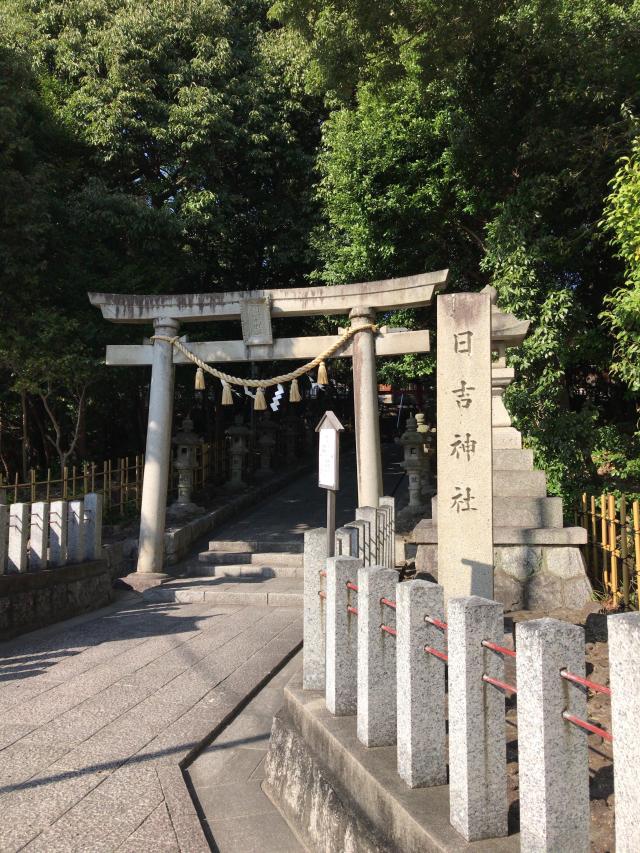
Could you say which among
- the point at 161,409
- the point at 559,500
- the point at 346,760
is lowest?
the point at 346,760

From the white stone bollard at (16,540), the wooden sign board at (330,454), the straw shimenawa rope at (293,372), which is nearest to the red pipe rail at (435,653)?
the wooden sign board at (330,454)

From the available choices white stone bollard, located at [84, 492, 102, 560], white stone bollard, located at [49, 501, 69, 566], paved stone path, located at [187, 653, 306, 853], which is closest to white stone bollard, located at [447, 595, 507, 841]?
paved stone path, located at [187, 653, 306, 853]

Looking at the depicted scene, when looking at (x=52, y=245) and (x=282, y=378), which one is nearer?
(x=282, y=378)

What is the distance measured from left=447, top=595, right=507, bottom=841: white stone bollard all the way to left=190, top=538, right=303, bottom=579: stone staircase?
7.78 m

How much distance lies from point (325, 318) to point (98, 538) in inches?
493

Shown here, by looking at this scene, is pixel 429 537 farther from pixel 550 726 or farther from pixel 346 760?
pixel 550 726

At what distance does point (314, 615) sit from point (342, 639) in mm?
637

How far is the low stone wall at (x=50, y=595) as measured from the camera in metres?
6.84

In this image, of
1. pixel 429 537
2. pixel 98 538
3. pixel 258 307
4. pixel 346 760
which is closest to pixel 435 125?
pixel 258 307

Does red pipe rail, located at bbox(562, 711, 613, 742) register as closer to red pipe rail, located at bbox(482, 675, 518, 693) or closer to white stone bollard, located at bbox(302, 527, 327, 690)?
red pipe rail, located at bbox(482, 675, 518, 693)

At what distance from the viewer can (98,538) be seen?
8750 mm

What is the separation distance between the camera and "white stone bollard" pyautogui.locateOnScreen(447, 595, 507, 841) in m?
2.21

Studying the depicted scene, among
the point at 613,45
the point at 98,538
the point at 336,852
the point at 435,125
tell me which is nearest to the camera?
the point at 336,852

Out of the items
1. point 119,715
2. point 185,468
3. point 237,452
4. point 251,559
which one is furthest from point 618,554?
point 237,452
